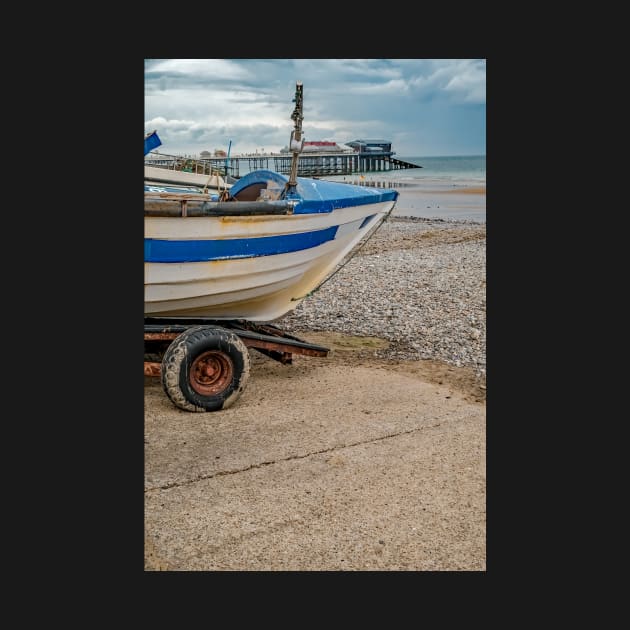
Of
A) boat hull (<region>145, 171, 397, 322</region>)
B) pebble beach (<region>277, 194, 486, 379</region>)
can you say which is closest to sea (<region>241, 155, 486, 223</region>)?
boat hull (<region>145, 171, 397, 322</region>)

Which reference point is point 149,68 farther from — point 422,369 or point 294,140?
point 422,369

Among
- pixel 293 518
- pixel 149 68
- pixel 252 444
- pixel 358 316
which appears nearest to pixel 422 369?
pixel 358 316

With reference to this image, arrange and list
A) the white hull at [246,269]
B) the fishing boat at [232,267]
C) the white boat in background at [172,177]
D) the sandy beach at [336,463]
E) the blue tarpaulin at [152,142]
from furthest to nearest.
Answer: the white boat in background at [172,177] < the white hull at [246,269] < the fishing boat at [232,267] < the blue tarpaulin at [152,142] < the sandy beach at [336,463]

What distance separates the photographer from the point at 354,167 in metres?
5.74

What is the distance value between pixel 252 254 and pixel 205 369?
2.80ft

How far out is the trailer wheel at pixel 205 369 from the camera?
4.75 meters

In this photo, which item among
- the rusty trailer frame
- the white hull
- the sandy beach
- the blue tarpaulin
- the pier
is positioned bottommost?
the sandy beach

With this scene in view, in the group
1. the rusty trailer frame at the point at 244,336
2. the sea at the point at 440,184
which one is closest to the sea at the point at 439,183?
the sea at the point at 440,184

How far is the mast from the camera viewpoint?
15.5ft

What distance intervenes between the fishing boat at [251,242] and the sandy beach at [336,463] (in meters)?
0.62

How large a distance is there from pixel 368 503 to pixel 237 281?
204 cm

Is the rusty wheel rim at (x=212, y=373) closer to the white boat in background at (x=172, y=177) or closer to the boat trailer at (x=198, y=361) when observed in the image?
the boat trailer at (x=198, y=361)

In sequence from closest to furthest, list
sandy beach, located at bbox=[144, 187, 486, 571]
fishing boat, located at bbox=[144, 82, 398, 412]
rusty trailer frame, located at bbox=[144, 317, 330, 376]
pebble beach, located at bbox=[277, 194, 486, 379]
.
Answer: sandy beach, located at bbox=[144, 187, 486, 571]
fishing boat, located at bbox=[144, 82, 398, 412]
rusty trailer frame, located at bbox=[144, 317, 330, 376]
pebble beach, located at bbox=[277, 194, 486, 379]

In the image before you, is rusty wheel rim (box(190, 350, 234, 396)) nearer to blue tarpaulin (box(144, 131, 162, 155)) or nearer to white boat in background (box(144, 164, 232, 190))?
blue tarpaulin (box(144, 131, 162, 155))
